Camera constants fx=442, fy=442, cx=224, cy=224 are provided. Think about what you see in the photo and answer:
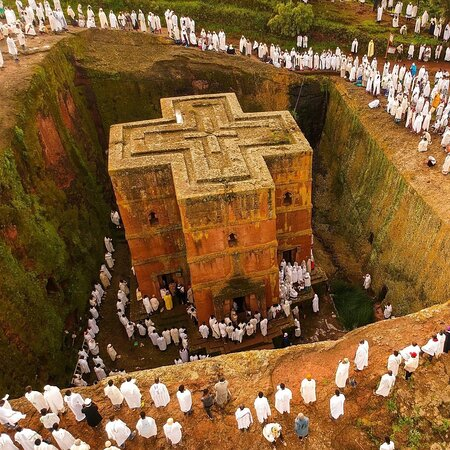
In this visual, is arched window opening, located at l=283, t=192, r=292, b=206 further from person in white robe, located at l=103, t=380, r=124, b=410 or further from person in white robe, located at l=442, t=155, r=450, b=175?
person in white robe, located at l=103, t=380, r=124, b=410

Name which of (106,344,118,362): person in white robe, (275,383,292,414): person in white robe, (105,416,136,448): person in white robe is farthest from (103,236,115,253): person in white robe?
Answer: (275,383,292,414): person in white robe

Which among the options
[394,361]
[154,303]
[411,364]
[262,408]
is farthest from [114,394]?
[154,303]

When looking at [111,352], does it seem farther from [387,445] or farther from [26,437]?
[387,445]

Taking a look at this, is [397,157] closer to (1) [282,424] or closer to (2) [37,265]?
(1) [282,424]

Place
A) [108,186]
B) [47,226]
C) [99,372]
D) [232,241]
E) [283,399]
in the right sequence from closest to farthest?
1. [283,399]
2. [232,241]
3. [99,372]
4. [47,226]
5. [108,186]

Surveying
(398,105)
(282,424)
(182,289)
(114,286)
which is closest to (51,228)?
(114,286)

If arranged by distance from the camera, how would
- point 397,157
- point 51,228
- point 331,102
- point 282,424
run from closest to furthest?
point 282,424, point 51,228, point 397,157, point 331,102
